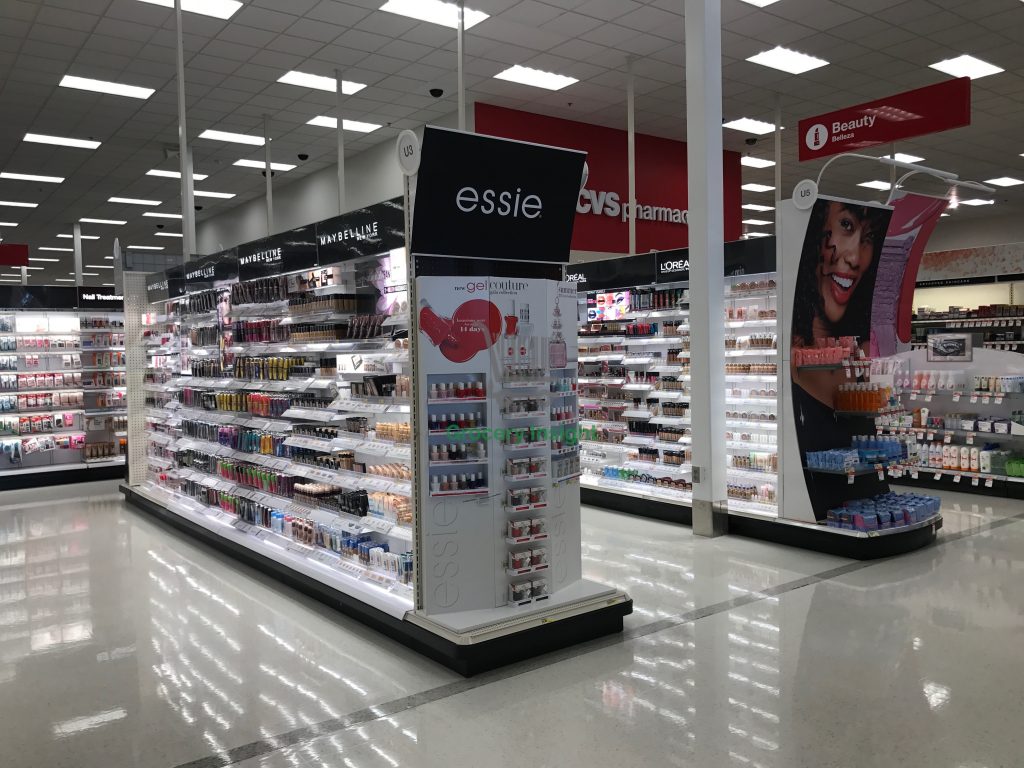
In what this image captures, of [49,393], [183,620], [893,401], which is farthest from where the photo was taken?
[49,393]

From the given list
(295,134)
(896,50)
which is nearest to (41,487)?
(295,134)

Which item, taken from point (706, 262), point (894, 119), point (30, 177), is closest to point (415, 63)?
point (706, 262)

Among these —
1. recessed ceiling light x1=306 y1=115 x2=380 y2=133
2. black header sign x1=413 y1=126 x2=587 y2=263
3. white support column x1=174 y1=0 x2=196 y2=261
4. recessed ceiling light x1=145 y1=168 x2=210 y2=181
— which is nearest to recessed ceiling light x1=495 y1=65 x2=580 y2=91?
recessed ceiling light x1=306 y1=115 x2=380 y2=133

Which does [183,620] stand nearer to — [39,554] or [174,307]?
[39,554]

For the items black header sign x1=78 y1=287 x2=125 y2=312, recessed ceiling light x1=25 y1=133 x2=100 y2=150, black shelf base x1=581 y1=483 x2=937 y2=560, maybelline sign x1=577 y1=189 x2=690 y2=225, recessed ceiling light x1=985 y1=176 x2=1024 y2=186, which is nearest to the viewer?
black shelf base x1=581 y1=483 x2=937 y2=560

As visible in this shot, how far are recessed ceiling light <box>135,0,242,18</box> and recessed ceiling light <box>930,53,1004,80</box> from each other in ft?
28.1

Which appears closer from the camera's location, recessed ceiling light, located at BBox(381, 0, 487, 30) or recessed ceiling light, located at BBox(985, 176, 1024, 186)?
recessed ceiling light, located at BBox(381, 0, 487, 30)

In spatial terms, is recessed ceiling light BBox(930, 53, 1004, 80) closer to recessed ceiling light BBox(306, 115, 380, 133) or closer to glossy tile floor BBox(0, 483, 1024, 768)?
glossy tile floor BBox(0, 483, 1024, 768)

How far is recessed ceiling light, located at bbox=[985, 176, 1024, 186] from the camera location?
55.1ft

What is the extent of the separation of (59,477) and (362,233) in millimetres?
8500

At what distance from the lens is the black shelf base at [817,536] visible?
20.1 feet

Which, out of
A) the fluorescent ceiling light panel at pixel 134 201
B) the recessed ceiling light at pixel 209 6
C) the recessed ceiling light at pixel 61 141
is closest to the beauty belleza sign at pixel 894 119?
the recessed ceiling light at pixel 209 6

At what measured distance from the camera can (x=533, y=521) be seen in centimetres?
457

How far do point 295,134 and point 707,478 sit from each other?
8.76m
